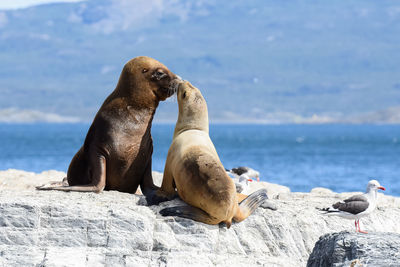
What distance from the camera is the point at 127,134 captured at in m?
7.91

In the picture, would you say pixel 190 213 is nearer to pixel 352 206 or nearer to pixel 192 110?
pixel 192 110

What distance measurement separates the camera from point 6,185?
11578mm

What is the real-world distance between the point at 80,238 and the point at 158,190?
127 centimetres

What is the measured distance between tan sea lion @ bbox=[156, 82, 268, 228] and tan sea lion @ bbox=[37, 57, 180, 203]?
17.1 inches

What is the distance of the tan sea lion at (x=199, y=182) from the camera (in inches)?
275

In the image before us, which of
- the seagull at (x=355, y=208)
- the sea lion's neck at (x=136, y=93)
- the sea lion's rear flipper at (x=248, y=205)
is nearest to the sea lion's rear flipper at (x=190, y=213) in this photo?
the sea lion's rear flipper at (x=248, y=205)

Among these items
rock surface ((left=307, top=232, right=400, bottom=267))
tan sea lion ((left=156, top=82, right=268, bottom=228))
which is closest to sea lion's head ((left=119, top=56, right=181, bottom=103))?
tan sea lion ((left=156, top=82, right=268, bottom=228))

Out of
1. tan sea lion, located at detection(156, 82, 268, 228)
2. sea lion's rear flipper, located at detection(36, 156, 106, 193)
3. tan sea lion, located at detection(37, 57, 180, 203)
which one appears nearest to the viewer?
tan sea lion, located at detection(156, 82, 268, 228)

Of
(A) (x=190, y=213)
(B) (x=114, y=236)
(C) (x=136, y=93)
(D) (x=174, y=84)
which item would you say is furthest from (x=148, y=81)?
(B) (x=114, y=236)

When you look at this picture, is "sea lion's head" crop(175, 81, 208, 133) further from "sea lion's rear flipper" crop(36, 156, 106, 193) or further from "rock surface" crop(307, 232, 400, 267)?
"rock surface" crop(307, 232, 400, 267)

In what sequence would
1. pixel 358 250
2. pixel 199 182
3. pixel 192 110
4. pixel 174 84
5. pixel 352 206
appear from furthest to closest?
pixel 352 206 → pixel 174 84 → pixel 192 110 → pixel 199 182 → pixel 358 250

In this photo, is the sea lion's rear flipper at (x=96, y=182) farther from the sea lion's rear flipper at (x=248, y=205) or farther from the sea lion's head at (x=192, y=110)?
the sea lion's rear flipper at (x=248, y=205)

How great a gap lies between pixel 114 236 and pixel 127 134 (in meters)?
1.51

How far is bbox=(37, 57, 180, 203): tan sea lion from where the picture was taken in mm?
7821
